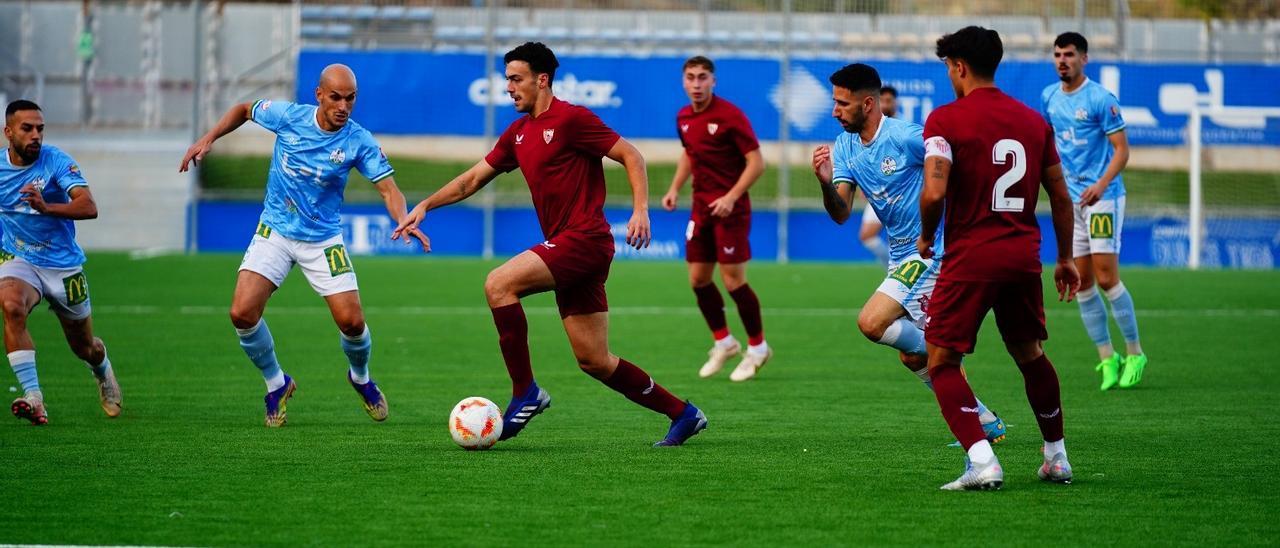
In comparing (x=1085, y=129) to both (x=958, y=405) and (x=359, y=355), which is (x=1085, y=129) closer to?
(x=958, y=405)

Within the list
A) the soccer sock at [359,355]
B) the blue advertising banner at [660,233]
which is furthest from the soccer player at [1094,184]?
the blue advertising banner at [660,233]

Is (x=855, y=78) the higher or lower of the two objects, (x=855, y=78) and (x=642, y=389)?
the higher

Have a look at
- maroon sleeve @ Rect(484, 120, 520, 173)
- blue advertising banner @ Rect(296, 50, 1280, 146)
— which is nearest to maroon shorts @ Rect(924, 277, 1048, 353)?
maroon sleeve @ Rect(484, 120, 520, 173)

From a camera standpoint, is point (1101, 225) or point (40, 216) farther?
point (1101, 225)

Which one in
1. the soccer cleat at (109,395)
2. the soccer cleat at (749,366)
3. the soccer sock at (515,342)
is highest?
the soccer sock at (515,342)

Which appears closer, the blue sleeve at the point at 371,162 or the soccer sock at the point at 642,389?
the soccer sock at the point at 642,389

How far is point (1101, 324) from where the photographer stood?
36.3ft

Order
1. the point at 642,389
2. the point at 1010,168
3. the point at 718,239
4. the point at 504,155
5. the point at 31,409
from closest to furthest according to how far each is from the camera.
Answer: the point at 1010,168, the point at 642,389, the point at 504,155, the point at 31,409, the point at 718,239

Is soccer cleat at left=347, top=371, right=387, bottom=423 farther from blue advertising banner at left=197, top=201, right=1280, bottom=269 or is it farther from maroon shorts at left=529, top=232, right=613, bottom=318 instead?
blue advertising banner at left=197, top=201, right=1280, bottom=269

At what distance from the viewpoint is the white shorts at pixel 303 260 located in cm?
880

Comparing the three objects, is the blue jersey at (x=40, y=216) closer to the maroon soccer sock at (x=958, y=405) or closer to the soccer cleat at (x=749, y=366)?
the soccer cleat at (x=749, y=366)

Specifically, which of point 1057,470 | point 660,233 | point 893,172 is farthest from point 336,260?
point 660,233

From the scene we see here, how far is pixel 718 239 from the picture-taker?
11977mm

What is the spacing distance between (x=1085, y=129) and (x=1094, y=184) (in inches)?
20.6
